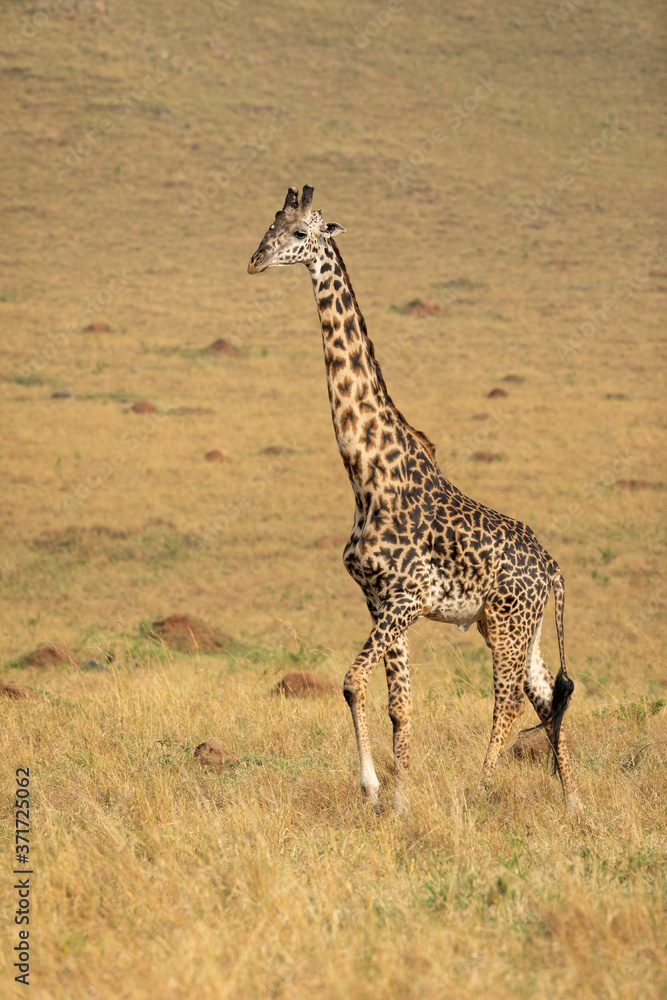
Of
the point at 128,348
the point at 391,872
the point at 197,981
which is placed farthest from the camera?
the point at 128,348

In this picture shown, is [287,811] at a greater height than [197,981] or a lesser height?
lesser

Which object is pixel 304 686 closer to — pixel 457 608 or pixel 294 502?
pixel 457 608

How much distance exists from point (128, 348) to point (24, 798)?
29.8 meters

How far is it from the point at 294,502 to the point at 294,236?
13.7 m

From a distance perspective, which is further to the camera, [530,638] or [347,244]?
[347,244]

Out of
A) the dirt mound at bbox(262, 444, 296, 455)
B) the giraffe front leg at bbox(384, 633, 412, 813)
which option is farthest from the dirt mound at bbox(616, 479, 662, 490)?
the giraffe front leg at bbox(384, 633, 412, 813)

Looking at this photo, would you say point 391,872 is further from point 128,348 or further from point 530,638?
point 128,348

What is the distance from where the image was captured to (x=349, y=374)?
253 inches

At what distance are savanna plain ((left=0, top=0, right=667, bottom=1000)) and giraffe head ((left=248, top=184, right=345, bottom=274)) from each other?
3.15 meters

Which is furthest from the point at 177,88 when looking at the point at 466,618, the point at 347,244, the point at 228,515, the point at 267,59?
the point at 466,618

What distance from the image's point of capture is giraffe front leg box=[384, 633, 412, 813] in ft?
19.8

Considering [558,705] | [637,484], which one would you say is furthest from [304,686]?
[637,484]

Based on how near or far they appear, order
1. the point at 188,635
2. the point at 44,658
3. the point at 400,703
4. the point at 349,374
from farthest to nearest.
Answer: the point at 188,635, the point at 44,658, the point at 349,374, the point at 400,703

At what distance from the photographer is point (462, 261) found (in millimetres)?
48406
